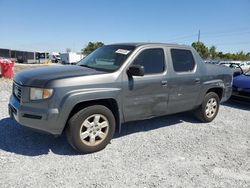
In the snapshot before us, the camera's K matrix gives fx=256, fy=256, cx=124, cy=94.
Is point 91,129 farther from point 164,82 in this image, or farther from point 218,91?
point 218,91

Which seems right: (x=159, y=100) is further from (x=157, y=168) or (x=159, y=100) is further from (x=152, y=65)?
(x=157, y=168)

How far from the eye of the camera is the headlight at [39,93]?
370 centimetres

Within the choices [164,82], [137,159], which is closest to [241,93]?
[164,82]

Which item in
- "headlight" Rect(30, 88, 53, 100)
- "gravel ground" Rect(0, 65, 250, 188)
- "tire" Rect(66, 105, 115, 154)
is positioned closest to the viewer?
"gravel ground" Rect(0, 65, 250, 188)

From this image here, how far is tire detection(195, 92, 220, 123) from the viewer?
6.05 metres

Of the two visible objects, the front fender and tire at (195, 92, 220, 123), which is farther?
tire at (195, 92, 220, 123)

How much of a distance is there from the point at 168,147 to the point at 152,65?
1544 mm

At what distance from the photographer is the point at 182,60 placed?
547 cm

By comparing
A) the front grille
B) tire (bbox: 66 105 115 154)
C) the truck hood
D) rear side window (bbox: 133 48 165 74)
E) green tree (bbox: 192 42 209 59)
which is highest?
green tree (bbox: 192 42 209 59)

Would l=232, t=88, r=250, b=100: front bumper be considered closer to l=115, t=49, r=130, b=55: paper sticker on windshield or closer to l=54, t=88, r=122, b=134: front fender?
l=115, t=49, r=130, b=55: paper sticker on windshield

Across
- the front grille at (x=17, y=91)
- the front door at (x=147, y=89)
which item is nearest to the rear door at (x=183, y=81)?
the front door at (x=147, y=89)

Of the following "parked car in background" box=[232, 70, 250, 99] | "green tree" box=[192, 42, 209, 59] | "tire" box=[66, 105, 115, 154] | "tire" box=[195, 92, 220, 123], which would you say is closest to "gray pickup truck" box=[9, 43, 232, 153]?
"tire" box=[66, 105, 115, 154]

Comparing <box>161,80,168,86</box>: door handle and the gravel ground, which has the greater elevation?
<box>161,80,168,86</box>: door handle

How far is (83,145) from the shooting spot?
4.07 m
